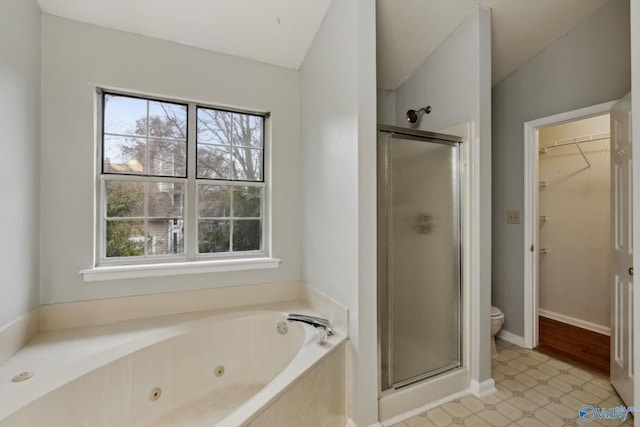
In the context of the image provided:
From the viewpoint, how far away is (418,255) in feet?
6.05

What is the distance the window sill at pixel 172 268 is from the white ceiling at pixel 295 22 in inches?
62.6

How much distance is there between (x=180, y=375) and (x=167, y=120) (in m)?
1.74

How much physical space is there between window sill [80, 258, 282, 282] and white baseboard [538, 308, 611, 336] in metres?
3.10

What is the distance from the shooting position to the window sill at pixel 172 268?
1.87 metres

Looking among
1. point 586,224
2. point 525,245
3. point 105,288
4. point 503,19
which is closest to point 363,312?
point 105,288

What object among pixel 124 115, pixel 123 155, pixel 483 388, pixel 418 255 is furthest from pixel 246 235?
pixel 483 388

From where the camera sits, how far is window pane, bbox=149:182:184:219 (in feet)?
6.96

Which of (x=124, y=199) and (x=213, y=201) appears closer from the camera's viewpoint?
(x=124, y=199)

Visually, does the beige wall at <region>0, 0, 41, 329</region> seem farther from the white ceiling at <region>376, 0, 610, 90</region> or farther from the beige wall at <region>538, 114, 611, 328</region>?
the beige wall at <region>538, 114, 611, 328</region>

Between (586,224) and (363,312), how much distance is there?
2870 millimetres

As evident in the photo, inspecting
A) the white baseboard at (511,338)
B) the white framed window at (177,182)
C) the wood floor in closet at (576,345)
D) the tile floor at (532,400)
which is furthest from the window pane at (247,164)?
the wood floor in closet at (576,345)

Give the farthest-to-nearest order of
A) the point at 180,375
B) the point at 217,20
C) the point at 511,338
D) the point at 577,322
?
1. the point at 577,322
2. the point at 511,338
3. the point at 217,20
4. the point at 180,375

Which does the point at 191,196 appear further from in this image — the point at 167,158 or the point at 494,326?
the point at 494,326

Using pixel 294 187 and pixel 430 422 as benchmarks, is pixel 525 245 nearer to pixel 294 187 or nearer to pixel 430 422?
pixel 430 422
